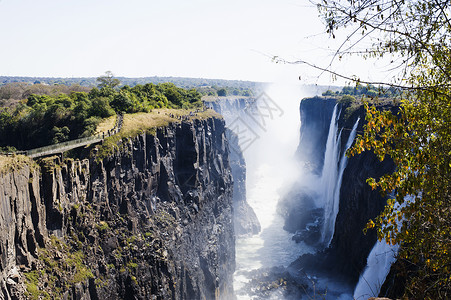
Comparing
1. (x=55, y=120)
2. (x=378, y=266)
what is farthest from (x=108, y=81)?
(x=378, y=266)

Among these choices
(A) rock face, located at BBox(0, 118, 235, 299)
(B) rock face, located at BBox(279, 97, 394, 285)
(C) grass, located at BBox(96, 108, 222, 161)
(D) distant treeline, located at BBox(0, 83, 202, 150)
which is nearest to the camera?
(A) rock face, located at BBox(0, 118, 235, 299)

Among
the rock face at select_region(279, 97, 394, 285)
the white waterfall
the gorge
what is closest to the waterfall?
the gorge

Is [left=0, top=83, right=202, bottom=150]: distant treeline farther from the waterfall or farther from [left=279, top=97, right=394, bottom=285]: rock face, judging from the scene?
the waterfall

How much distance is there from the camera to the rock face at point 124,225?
19516 mm

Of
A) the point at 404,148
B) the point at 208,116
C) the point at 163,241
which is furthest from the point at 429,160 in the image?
the point at 208,116

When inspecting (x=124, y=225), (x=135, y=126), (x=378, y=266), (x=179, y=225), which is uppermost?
(x=135, y=126)

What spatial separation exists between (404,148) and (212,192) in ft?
125

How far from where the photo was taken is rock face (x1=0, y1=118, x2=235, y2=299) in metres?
19.5

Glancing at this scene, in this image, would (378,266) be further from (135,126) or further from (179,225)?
(135,126)

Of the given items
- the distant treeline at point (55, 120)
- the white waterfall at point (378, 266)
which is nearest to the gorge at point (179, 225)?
the white waterfall at point (378, 266)

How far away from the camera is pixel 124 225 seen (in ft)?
92.4

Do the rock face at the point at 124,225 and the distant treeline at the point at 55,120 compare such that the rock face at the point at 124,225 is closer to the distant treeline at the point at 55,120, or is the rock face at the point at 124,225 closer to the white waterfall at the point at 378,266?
the distant treeline at the point at 55,120

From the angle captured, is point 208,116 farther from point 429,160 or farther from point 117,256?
point 429,160

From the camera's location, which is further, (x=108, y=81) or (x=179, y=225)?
(x=108, y=81)
